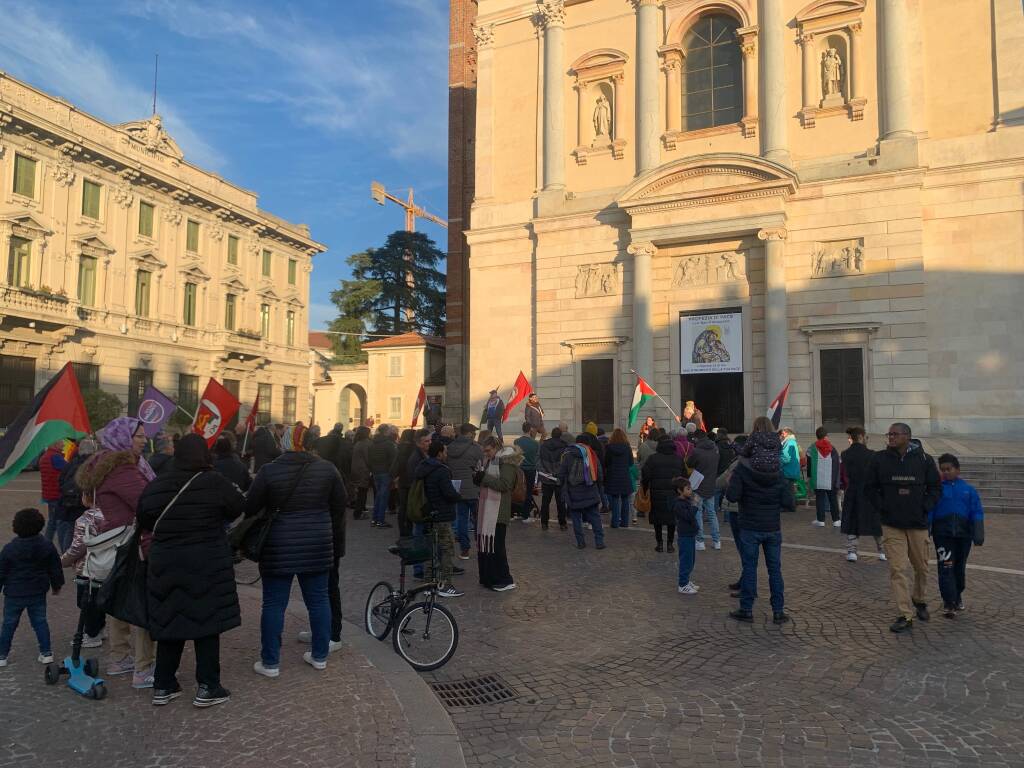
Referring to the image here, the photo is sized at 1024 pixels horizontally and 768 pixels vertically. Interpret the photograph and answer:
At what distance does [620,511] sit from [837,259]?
13.2m

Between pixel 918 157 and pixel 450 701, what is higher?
pixel 918 157

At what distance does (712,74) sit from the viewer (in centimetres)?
2441

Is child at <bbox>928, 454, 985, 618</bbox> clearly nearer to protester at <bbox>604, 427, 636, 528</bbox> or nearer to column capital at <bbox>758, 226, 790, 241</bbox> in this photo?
protester at <bbox>604, 427, 636, 528</bbox>

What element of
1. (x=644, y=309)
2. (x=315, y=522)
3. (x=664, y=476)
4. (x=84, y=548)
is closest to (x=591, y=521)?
(x=664, y=476)

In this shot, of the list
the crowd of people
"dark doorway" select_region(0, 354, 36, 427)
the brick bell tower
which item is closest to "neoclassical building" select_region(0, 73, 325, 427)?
"dark doorway" select_region(0, 354, 36, 427)

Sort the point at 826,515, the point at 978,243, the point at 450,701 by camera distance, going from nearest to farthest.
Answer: the point at 450,701 → the point at 826,515 → the point at 978,243

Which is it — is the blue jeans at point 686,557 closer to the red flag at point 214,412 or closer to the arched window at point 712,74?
the red flag at point 214,412

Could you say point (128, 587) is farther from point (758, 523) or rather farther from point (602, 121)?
point (602, 121)

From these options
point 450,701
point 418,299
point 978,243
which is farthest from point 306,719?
point 418,299

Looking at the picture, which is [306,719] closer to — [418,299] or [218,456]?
[218,456]

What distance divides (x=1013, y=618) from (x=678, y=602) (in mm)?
3098

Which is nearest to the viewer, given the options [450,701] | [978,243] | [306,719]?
→ [306,719]

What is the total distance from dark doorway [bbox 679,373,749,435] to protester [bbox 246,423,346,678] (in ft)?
61.6

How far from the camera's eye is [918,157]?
2086 cm
